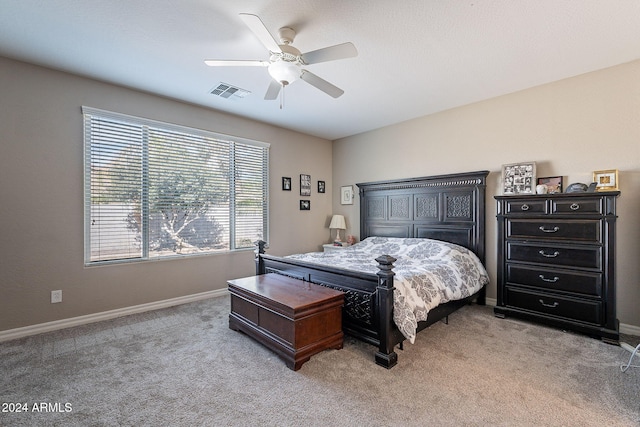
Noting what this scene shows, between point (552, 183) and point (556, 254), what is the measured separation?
865 mm

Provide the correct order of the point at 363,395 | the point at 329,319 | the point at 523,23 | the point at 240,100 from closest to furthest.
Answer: the point at 363,395
the point at 523,23
the point at 329,319
the point at 240,100

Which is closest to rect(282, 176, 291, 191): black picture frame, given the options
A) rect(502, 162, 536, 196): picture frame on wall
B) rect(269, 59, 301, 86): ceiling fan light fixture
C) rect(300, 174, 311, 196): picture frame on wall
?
rect(300, 174, 311, 196): picture frame on wall

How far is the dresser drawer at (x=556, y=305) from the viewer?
2.73 m

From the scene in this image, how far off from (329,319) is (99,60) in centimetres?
329

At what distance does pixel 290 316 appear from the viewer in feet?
7.24

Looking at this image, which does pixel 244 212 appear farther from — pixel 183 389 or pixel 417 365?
pixel 417 365

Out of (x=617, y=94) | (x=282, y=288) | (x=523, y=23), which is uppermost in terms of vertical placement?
(x=523, y=23)

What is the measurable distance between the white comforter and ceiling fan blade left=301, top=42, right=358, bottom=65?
1771 mm

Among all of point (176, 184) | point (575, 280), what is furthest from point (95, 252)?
point (575, 280)

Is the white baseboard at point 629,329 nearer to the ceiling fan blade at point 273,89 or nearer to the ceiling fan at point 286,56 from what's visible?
the ceiling fan at point 286,56

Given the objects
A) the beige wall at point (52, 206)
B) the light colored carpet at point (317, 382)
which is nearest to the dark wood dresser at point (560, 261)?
the light colored carpet at point (317, 382)

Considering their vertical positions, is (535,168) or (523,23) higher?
(523,23)

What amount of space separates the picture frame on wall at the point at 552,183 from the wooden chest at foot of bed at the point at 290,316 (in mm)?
2695

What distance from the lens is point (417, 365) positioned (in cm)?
226
